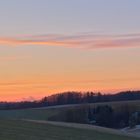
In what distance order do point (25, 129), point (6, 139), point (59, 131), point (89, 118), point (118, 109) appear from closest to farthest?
point (6, 139), point (25, 129), point (59, 131), point (89, 118), point (118, 109)

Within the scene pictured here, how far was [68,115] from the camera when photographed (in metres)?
90.8

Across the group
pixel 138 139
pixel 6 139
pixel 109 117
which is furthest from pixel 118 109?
pixel 6 139

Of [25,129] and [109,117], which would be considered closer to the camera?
[25,129]

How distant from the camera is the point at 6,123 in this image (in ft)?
153

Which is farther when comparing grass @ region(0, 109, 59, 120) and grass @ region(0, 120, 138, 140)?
grass @ region(0, 109, 59, 120)

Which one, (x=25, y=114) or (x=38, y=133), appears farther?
(x=25, y=114)

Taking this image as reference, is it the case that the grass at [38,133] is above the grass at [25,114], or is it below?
below

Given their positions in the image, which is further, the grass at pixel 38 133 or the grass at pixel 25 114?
the grass at pixel 25 114

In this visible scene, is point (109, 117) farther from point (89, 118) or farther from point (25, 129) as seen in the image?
point (25, 129)

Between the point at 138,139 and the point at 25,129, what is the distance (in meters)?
8.17

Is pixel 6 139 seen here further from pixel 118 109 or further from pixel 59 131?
pixel 118 109

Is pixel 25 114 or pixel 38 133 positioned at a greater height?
pixel 25 114

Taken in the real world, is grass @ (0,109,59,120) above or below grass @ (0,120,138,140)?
above

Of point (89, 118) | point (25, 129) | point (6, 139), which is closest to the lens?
point (6, 139)
